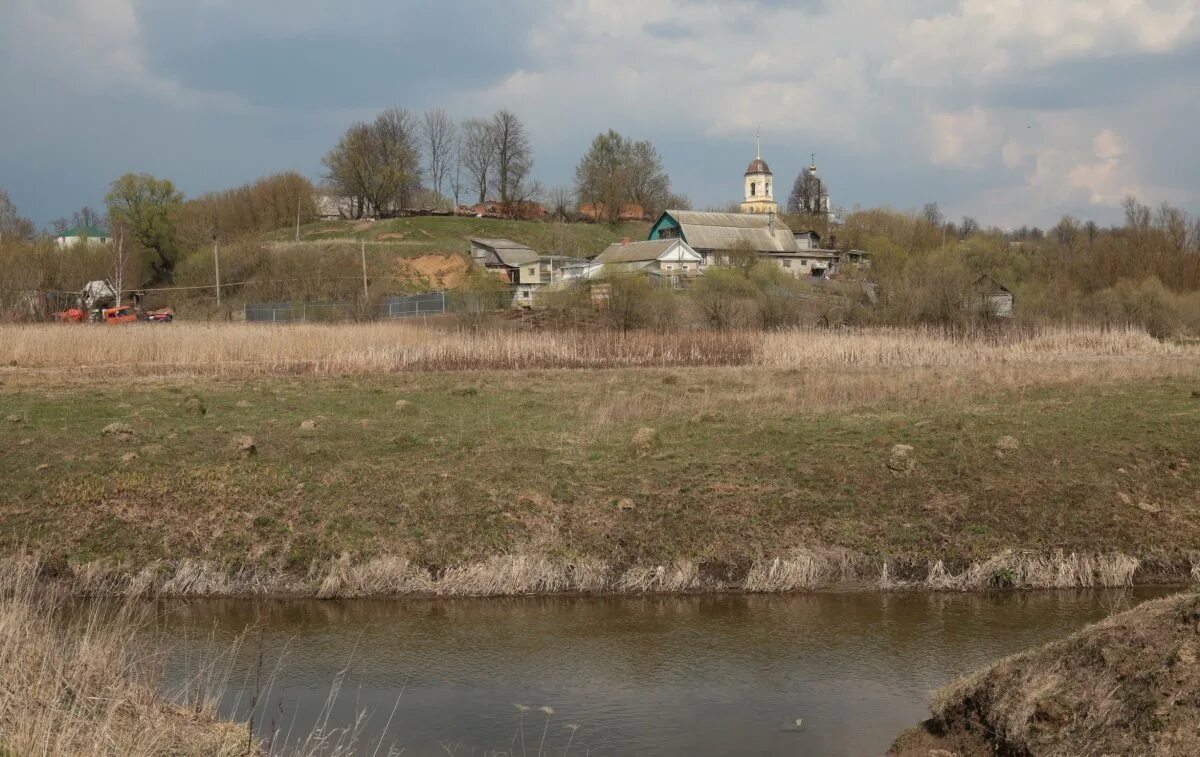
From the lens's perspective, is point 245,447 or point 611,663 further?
point 245,447

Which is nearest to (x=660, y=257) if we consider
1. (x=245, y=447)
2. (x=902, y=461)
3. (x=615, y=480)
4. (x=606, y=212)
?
(x=606, y=212)

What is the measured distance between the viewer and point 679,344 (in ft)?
119

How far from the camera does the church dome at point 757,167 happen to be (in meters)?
135

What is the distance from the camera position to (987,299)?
4206 cm

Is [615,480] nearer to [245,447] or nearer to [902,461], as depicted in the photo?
[902,461]

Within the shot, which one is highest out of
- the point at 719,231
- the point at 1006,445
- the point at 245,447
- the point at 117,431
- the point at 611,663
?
the point at 719,231

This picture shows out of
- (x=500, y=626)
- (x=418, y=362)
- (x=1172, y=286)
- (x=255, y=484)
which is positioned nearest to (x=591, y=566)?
(x=500, y=626)

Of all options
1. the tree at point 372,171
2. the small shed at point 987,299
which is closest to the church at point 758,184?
the tree at point 372,171

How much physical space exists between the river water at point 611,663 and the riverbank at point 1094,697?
106 centimetres

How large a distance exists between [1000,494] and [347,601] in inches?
379

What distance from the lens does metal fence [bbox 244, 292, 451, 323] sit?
186 ft

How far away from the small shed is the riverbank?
3596 cm

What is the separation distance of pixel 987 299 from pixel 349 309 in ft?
110

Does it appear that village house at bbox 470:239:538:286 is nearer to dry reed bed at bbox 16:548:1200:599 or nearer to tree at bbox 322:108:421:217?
tree at bbox 322:108:421:217
